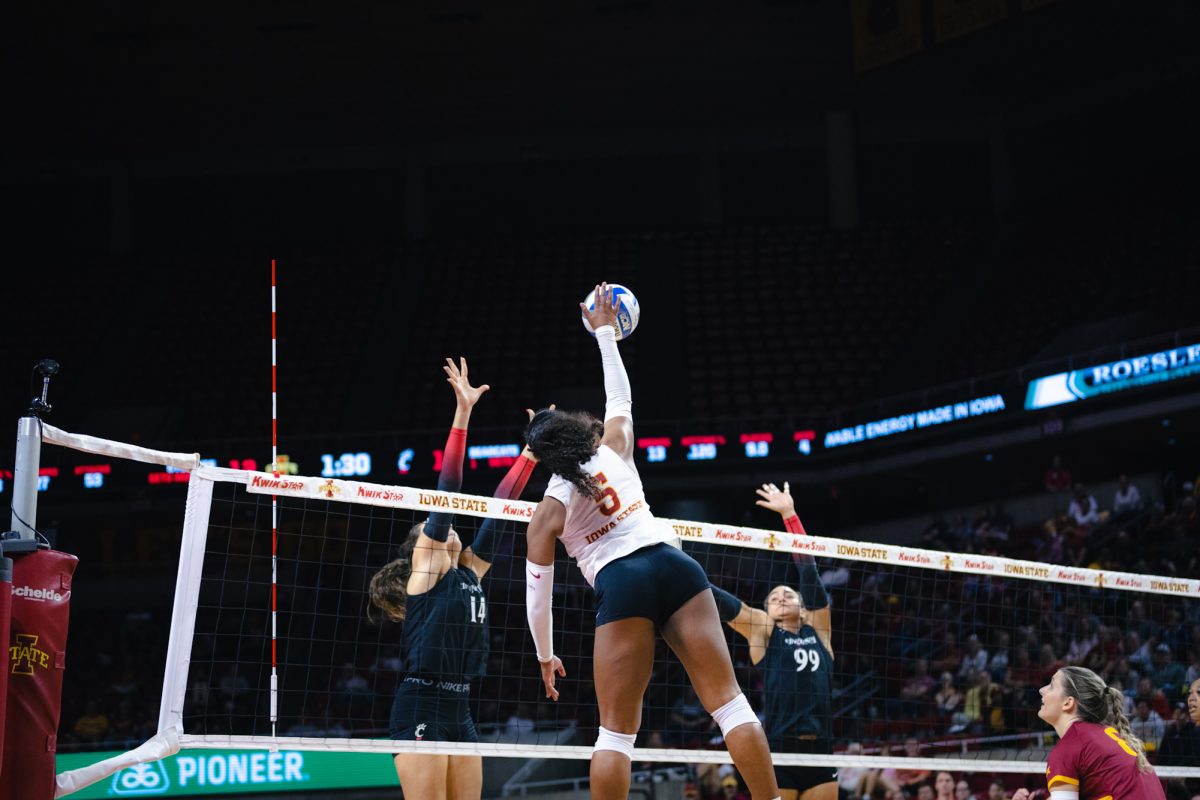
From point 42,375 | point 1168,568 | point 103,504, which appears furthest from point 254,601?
point 42,375

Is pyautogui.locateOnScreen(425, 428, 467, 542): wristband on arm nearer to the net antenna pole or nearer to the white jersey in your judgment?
the white jersey

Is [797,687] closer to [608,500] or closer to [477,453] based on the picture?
[608,500]

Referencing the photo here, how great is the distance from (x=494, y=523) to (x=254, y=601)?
787 inches

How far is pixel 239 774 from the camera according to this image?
1611 centimetres

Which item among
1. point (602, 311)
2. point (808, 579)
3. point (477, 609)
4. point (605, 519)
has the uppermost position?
point (602, 311)

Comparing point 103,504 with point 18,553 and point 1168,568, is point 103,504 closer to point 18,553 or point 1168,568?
point 1168,568

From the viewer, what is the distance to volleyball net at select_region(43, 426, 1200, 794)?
21.1ft

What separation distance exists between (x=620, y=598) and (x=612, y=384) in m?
1.02

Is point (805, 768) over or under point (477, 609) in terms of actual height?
under

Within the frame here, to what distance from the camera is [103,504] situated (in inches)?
930

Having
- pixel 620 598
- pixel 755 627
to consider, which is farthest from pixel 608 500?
pixel 755 627

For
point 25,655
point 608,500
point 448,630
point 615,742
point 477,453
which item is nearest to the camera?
point 25,655

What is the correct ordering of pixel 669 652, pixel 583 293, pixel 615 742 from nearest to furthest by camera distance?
1. pixel 615 742
2. pixel 669 652
3. pixel 583 293

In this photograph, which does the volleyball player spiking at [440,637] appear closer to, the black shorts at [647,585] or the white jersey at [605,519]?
the white jersey at [605,519]
